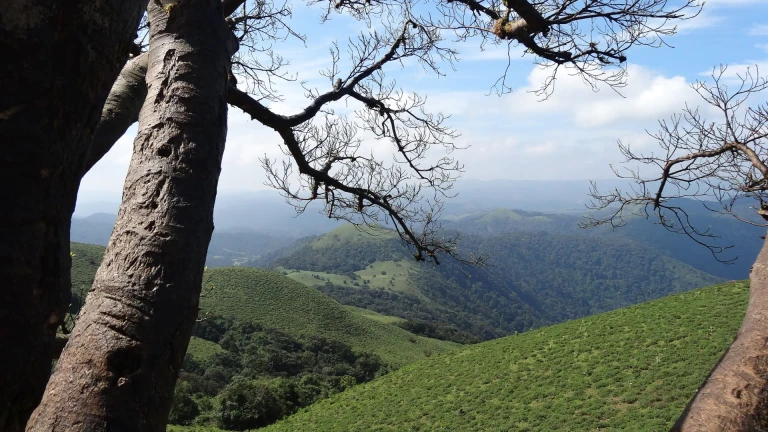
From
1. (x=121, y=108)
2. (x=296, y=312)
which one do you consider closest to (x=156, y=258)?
(x=121, y=108)

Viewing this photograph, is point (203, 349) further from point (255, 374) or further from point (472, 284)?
point (472, 284)

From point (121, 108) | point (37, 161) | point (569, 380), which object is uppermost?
point (121, 108)

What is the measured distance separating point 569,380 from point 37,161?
18364 millimetres

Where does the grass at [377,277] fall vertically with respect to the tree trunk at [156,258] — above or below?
below

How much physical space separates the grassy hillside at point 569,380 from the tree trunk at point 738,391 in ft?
38.0

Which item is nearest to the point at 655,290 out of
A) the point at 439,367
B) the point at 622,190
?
the point at 439,367

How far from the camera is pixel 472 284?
14975 centimetres

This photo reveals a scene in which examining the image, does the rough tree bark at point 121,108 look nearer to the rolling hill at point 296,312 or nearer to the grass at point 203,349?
the grass at point 203,349

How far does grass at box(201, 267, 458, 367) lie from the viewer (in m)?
59.0

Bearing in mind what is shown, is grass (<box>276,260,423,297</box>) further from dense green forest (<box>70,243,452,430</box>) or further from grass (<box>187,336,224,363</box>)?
grass (<box>187,336,224,363</box>)

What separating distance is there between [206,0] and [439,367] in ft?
77.7

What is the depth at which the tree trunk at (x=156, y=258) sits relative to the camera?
112 centimetres

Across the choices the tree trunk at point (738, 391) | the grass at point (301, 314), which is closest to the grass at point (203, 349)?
the grass at point (301, 314)

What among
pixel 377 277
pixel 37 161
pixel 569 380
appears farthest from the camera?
pixel 377 277
